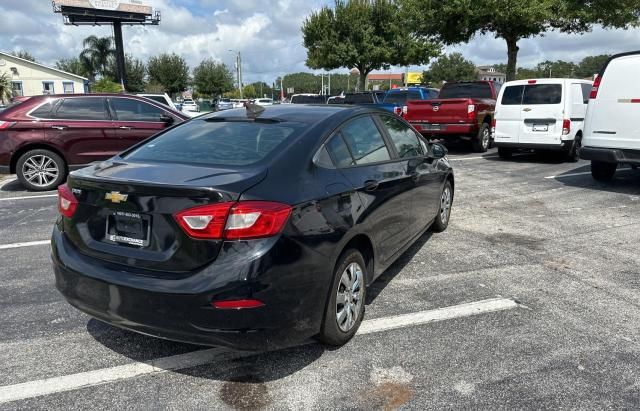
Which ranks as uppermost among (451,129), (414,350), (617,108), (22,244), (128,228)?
(617,108)

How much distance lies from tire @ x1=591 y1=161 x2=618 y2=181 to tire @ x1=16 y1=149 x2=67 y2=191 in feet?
31.9

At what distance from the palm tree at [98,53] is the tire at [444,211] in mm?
67329

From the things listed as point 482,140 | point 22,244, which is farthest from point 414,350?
point 482,140

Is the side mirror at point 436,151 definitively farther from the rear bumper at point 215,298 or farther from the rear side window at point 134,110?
the rear side window at point 134,110

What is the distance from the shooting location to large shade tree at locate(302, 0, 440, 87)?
30.1m

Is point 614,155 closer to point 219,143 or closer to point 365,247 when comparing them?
point 365,247

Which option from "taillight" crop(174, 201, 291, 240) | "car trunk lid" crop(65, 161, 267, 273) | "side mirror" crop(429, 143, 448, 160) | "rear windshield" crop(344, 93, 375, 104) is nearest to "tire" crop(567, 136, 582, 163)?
"side mirror" crop(429, 143, 448, 160)

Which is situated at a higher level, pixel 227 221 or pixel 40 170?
pixel 227 221

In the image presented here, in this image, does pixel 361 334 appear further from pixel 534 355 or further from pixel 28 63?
pixel 28 63

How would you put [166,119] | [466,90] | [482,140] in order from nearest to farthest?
[166,119], [482,140], [466,90]

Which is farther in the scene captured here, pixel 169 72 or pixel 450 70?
pixel 450 70

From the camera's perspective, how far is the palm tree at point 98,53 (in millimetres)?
63406

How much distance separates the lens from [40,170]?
343 inches

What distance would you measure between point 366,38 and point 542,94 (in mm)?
20657
